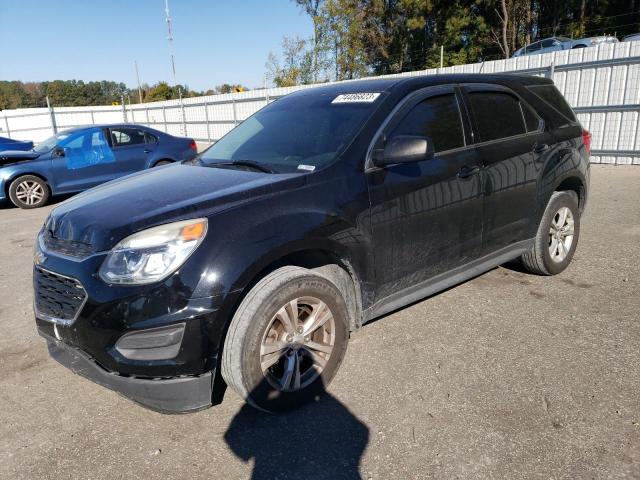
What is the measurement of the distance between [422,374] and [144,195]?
6.55 feet

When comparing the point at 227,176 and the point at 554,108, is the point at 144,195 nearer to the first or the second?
the point at 227,176

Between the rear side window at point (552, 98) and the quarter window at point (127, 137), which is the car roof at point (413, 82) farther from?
the quarter window at point (127, 137)

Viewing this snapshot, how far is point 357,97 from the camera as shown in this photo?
10.8 ft

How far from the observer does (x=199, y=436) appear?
2490mm

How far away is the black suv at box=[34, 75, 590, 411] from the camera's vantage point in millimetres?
2264

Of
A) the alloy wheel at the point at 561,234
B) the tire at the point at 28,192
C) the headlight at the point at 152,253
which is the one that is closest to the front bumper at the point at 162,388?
the headlight at the point at 152,253

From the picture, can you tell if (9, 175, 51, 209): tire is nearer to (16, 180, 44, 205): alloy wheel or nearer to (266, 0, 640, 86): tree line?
(16, 180, 44, 205): alloy wheel

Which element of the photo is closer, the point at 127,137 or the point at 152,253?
the point at 152,253

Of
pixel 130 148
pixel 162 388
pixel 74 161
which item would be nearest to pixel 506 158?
pixel 162 388

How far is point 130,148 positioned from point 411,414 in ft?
29.5

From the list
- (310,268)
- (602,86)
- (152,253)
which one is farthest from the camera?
(602,86)

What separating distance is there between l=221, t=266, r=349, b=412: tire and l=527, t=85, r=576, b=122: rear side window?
2834 millimetres

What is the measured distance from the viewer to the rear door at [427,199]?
2.96 meters

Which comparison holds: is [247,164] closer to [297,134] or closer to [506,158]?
[297,134]
